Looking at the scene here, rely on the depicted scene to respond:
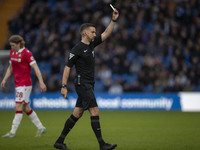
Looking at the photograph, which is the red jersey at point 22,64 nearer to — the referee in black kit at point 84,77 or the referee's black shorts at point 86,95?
the referee in black kit at point 84,77

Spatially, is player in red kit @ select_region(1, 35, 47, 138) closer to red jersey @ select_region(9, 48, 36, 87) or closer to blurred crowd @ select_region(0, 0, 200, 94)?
red jersey @ select_region(9, 48, 36, 87)

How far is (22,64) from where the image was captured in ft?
32.3

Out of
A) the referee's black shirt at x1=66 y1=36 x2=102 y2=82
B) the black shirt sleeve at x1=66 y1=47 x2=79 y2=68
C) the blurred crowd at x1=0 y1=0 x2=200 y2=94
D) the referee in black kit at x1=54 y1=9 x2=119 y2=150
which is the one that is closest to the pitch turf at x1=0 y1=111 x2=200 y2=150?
the referee in black kit at x1=54 y1=9 x2=119 y2=150

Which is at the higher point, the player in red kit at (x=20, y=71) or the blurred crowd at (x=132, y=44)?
the blurred crowd at (x=132, y=44)

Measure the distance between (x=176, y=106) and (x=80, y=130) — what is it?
943cm

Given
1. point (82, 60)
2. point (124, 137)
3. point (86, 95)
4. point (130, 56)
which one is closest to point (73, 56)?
point (82, 60)

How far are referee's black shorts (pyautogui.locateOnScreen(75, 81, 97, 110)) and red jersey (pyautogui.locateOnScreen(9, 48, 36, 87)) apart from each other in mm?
2228

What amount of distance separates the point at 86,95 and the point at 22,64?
2578mm

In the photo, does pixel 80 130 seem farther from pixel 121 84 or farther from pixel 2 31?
pixel 2 31

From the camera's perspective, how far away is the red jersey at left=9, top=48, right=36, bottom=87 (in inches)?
385

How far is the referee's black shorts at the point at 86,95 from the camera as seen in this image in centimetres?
781

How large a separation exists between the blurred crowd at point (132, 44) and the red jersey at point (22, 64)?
11336mm

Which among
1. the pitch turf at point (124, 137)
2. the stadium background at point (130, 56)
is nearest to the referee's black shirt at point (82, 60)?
the pitch turf at point (124, 137)

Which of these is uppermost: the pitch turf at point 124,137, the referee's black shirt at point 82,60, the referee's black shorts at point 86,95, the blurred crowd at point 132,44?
the blurred crowd at point 132,44
